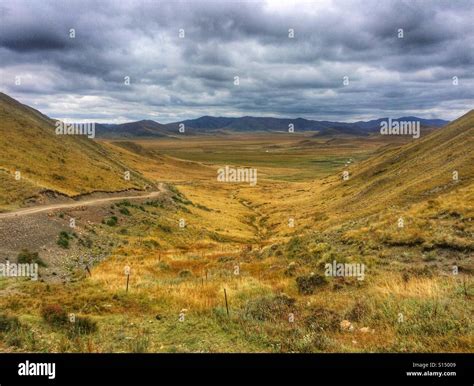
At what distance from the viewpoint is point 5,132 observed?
67.8m

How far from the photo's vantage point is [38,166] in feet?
188

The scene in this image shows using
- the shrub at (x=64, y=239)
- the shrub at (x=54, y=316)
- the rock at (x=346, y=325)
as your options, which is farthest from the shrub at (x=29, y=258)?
the rock at (x=346, y=325)

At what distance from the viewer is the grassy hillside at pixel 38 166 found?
41838 millimetres

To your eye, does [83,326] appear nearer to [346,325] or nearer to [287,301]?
[287,301]

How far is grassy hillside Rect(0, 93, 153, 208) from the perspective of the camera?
4184 centimetres

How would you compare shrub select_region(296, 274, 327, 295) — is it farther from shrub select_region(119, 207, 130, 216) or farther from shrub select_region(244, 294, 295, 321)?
shrub select_region(119, 207, 130, 216)

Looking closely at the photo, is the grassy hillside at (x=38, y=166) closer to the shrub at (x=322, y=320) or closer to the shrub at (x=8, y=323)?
the shrub at (x=8, y=323)

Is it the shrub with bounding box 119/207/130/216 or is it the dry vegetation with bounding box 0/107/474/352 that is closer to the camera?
the dry vegetation with bounding box 0/107/474/352

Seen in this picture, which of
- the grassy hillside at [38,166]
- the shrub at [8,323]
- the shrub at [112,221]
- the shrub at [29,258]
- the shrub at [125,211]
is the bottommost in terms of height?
the shrub at [29,258]

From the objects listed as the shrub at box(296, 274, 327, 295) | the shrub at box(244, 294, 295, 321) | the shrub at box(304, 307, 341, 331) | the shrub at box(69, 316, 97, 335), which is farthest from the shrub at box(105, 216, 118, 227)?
the shrub at box(304, 307, 341, 331)

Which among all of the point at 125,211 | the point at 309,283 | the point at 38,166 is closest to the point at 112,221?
the point at 125,211
